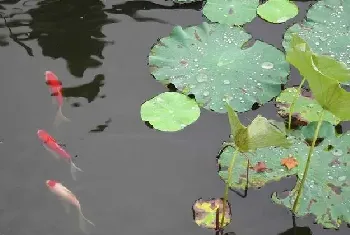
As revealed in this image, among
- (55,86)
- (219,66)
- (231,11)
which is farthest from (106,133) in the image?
(231,11)

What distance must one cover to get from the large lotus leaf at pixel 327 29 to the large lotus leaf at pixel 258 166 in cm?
62

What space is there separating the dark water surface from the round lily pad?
9cm

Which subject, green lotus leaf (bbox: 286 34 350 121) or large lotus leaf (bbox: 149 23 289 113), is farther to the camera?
large lotus leaf (bbox: 149 23 289 113)

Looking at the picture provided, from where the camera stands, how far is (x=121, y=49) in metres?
3.18

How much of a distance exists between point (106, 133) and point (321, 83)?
3.84ft

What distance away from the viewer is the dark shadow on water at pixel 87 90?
2947 millimetres

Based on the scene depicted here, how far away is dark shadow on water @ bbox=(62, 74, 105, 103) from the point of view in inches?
116

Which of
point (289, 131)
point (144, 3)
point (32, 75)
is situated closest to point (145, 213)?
point (289, 131)

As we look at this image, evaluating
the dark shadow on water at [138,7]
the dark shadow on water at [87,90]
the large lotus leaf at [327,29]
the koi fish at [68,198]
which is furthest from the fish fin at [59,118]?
the large lotus leaf at [327,29]

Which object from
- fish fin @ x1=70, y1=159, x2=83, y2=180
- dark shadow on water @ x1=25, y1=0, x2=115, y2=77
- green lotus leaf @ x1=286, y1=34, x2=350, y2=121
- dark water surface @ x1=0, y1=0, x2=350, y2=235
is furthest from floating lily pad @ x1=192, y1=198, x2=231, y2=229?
dark shadow on water @ x1=25, y1=0, x2=115, y2=77

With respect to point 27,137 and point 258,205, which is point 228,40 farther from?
point 27,137

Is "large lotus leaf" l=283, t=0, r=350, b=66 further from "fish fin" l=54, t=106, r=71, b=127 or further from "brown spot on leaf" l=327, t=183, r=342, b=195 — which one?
"fish fin" l=54, t=106, r=71, b=127

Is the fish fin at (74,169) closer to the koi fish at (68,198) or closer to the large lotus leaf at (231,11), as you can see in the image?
the koi fish at (68,198)

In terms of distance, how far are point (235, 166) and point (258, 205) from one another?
7.8 inches
